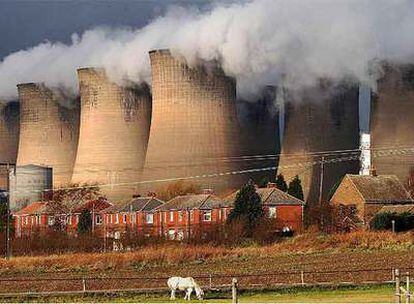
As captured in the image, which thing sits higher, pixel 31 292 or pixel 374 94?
pixel 374 94

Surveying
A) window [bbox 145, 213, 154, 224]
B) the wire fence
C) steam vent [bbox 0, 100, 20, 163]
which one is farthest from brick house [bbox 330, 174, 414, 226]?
steam vent [bbox 0, 100, 20, 163]

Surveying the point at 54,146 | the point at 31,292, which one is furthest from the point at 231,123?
the point at 31,292

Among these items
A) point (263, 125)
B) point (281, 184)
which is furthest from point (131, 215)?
point (263, 125)

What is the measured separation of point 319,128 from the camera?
4247 centimetres

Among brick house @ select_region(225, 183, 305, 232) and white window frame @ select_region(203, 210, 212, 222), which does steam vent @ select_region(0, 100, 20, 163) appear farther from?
brick house @ select_region(225, 183, 305, 232)

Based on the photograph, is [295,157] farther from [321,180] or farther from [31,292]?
[31,292]

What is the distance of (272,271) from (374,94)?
20879 millimetres

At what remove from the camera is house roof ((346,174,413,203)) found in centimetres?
3569

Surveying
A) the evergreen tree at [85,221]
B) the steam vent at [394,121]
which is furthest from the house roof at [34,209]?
the steam vent at [394,121]

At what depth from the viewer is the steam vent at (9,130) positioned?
5275cm

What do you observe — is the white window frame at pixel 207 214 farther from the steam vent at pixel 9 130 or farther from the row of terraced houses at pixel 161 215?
the steam vent at pixel 9 130

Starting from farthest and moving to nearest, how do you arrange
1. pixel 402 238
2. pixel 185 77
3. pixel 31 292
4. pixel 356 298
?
pixel 185 77, pixel 402 238, pixel 31 292, pixel 356 298

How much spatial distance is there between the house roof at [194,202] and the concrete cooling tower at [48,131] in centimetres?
1085

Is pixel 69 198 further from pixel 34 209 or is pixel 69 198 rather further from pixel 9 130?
pixel 9 130
